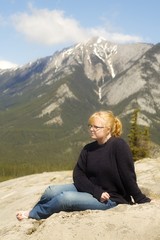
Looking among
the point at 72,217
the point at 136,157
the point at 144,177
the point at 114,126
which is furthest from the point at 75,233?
the point at 136,157

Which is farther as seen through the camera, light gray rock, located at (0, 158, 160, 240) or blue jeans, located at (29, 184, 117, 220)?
blue jeans, located at (29, 184, 117, 220)

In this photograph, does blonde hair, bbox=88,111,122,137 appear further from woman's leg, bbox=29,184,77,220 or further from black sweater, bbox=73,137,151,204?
woman's leg, bbox=29,184,77,220

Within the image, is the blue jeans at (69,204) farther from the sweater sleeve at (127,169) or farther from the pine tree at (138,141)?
the pine tree at (138,141)

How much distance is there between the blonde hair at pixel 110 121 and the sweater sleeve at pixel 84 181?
1023 millimetres

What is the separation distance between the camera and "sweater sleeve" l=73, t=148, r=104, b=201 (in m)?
12.5

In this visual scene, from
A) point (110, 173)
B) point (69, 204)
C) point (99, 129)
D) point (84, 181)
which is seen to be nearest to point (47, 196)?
point (69, 204)

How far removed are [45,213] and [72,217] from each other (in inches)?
47.9

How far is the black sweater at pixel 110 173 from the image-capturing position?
40.4 feet

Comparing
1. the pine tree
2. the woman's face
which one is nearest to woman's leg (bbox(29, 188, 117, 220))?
the woman's face

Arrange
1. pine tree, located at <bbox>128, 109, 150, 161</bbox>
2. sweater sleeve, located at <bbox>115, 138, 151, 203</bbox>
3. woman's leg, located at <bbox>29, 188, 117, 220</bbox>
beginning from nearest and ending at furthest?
sweater sleeve, located at <bbox>115, 138, 151, 203</bbox> < woman's leg, located at <bbox>29, 188, 117, 220</bbox> < pine tree, located at <bbox>128, 109, 150, 161</bbox>

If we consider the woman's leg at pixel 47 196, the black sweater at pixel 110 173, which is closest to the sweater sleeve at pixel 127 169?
the black sweater at pixel 110 173

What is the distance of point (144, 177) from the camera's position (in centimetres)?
2348

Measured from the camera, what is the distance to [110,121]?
12.8m

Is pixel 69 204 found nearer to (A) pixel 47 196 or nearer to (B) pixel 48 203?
(B) pixel 48 203
